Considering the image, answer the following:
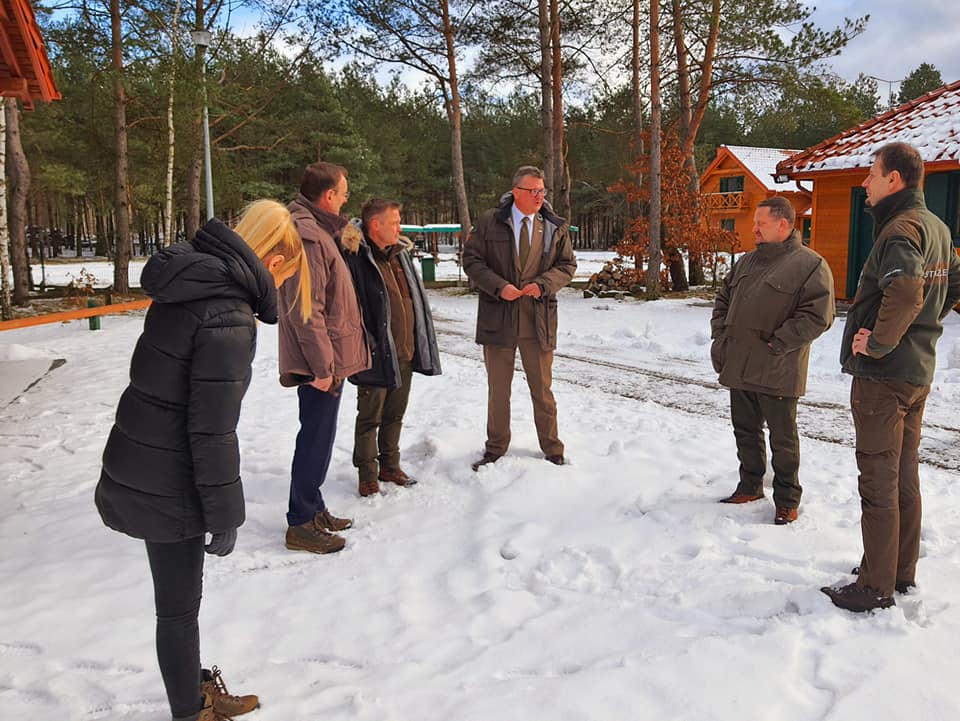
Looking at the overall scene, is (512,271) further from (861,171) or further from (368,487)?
(861,171)

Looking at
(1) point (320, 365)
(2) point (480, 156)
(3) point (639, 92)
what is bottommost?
(1) point (320, 365)

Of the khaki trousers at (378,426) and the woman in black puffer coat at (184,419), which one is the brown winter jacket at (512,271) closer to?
the khaki trousers at (378,426)

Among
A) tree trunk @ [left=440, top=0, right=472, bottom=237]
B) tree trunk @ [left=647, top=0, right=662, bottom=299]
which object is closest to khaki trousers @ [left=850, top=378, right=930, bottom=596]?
tree trunk @ [left=647, top=0, right=662, bottom=299]

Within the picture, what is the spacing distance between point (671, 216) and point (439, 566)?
57.8ft

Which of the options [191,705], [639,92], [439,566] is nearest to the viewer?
[191,705]

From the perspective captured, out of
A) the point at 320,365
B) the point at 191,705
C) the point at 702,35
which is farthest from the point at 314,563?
the point at 702,35

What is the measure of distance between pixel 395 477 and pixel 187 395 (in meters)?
2.98

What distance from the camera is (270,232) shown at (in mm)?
2748

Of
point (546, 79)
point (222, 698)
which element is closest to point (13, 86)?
point (222, 698)

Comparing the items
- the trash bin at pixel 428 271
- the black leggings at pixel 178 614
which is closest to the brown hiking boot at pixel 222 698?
the black leggings at pixel 178 614

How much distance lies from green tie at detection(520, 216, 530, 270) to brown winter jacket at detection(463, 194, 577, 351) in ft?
0.11

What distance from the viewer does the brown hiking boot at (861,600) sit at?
3.32 metres

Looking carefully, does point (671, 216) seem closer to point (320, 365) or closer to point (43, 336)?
point (43, 336)

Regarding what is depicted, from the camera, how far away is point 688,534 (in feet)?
13.9
